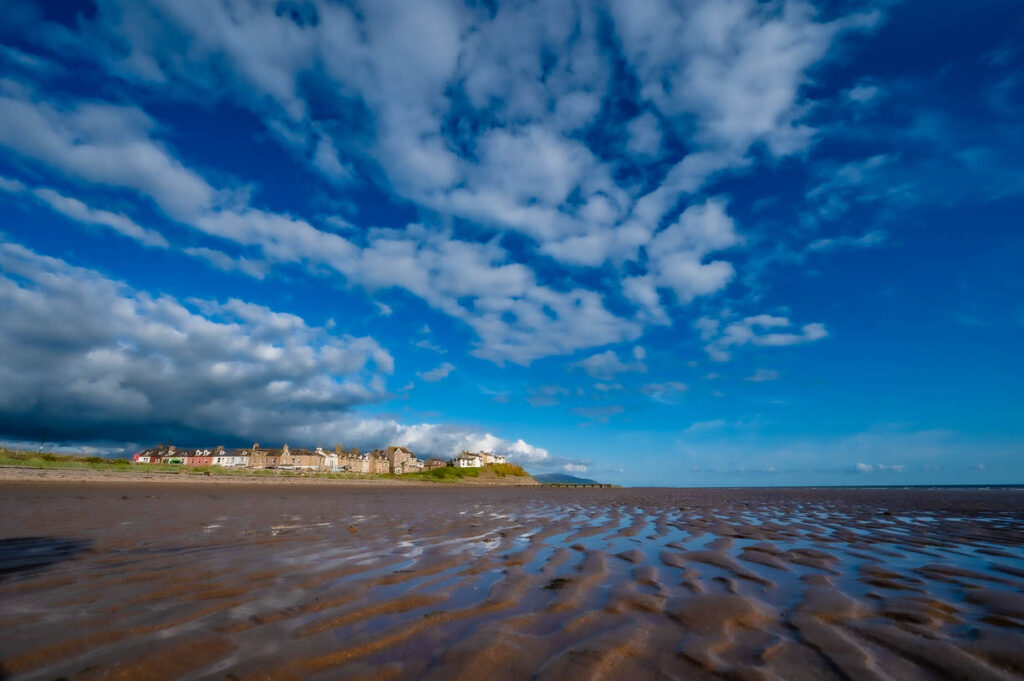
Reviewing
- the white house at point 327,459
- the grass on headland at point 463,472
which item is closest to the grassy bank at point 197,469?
the grass on headland at point 463,472

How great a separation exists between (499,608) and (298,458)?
121791 mm

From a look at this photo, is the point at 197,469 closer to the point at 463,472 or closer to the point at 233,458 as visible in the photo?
the point at 463,472

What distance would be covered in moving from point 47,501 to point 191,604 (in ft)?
52.8

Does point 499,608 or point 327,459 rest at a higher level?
point 327,459

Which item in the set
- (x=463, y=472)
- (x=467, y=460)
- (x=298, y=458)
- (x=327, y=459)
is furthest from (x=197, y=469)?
(x=467, y=460)

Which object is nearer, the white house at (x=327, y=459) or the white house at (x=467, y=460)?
the white house at (x=327, y=459)

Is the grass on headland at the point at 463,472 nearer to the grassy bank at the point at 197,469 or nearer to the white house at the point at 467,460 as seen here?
the grassy bank at the point at 197,469

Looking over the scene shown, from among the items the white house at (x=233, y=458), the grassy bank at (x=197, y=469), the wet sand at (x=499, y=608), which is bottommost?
the wet sand at (x=499, y=608)

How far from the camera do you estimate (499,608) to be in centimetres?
416

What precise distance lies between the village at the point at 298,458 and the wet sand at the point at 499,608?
3821 inches

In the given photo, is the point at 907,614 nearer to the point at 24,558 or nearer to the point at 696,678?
the point at 696,678

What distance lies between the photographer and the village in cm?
10512

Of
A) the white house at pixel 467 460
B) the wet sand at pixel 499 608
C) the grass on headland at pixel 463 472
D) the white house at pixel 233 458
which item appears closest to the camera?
the wet sand at pixel 499 608

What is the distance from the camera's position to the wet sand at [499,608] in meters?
2.93
